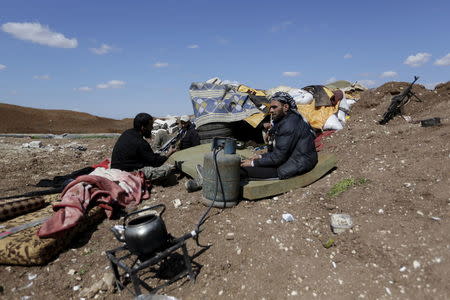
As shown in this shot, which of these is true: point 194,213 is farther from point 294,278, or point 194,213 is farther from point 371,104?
point 371,104

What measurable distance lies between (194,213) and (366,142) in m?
3.96

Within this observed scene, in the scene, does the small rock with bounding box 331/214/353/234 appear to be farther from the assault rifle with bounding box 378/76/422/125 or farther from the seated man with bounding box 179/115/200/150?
the assault rifle with bounding box 378/76/422/125

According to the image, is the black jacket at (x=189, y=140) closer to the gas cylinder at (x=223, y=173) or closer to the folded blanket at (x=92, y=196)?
the folded blanket at (x=92, y=196)

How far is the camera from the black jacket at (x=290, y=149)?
4.10m

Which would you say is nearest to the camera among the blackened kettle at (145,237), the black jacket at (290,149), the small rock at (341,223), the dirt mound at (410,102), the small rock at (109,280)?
the blackened kettle at (145,237)

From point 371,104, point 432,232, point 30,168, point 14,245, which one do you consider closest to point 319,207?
Answer: point 432,232

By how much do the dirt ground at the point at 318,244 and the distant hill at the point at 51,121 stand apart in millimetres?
19947

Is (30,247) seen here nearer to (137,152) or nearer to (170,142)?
(137,152)

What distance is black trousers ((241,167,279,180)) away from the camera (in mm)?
4340

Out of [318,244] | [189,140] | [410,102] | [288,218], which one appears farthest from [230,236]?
[410,102]

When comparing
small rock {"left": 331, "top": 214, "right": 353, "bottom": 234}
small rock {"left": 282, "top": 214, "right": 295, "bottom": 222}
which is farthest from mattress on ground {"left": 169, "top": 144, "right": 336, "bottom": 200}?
small rock {"left": 331, "top": 214, "right": 353, "bottom": 234}

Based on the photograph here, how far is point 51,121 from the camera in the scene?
83.5ft

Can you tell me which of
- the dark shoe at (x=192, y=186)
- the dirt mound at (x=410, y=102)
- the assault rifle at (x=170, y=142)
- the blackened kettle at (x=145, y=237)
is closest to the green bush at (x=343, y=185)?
the dark shoe at (x=192, y=186)

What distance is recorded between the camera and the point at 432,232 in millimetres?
3035
